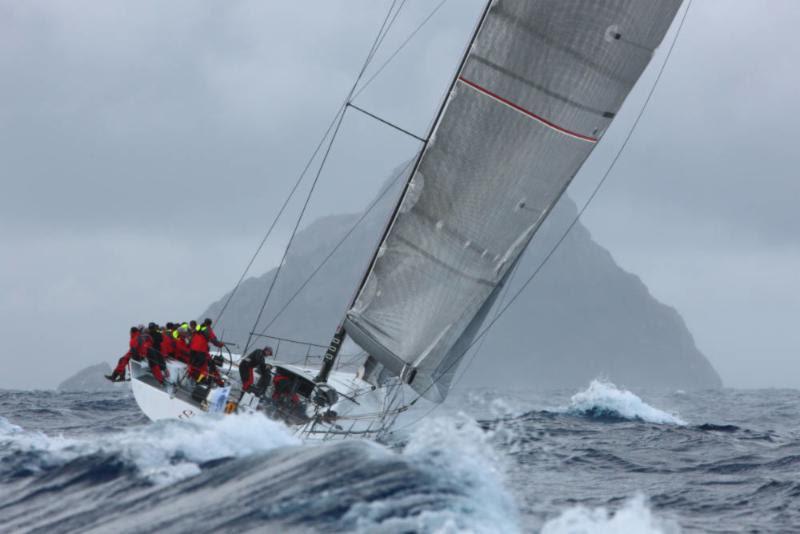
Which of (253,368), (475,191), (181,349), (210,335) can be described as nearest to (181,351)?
(181,349)

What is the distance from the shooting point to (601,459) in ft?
47.3

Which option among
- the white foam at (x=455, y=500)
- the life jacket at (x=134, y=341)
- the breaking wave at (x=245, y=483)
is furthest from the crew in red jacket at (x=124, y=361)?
the white foam at (x=455, y=500)

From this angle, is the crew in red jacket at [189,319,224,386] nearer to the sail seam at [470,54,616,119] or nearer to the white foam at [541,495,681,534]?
the sail seam at [470,54,616,119]

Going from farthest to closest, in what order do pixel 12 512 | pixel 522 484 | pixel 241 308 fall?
1. pixel 241 308
2. pixel 522 484
3. pixel 12 512

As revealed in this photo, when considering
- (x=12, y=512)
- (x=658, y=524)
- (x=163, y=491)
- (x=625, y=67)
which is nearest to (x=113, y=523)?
(x=163, y=491)

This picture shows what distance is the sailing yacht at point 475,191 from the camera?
12.6 meters

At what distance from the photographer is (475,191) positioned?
43.3 feet

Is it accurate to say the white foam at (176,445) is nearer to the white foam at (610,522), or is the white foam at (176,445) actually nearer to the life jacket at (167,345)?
the life jacket at (167,345)

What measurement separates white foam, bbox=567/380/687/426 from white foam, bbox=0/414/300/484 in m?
14.4

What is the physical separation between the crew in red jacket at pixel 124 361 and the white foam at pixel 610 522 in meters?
7.65

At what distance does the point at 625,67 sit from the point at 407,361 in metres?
5.65

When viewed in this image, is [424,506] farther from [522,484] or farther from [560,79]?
[560,79]

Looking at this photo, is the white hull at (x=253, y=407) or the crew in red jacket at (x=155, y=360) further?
the crew in red jacket at (x=155, y=360)

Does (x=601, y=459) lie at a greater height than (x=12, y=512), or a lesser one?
greater
